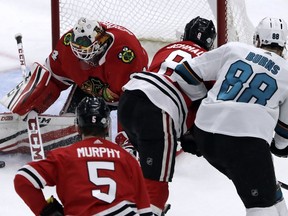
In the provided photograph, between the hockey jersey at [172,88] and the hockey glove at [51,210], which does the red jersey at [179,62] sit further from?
the hockey glove at [51,210]

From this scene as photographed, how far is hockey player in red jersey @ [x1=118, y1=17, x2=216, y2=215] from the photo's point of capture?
9.21 ft

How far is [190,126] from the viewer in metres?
2.95

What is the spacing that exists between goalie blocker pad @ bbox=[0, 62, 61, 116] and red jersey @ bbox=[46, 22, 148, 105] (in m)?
0.07

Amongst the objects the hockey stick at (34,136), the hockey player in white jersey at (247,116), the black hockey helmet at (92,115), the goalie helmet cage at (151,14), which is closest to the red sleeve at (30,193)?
the black hockey helmet at (92,115)

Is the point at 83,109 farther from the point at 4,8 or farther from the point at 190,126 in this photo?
the point at 4,8

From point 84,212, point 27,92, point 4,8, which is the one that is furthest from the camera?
point 4,8

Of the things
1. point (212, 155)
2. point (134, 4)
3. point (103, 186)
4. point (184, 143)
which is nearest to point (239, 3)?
point (134, 4)

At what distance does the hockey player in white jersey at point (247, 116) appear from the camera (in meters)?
2.53

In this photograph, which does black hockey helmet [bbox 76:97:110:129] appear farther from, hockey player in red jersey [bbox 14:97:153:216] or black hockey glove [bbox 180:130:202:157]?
black hockey glove [bbox 180:130:202:157]

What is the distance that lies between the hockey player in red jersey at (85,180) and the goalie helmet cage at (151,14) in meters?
2.28

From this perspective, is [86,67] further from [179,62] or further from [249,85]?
[249,85]

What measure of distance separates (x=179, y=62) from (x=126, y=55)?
0.60 meters

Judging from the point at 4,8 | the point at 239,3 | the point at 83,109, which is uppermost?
the point at 83,109

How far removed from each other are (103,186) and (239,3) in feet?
A: 8.71
